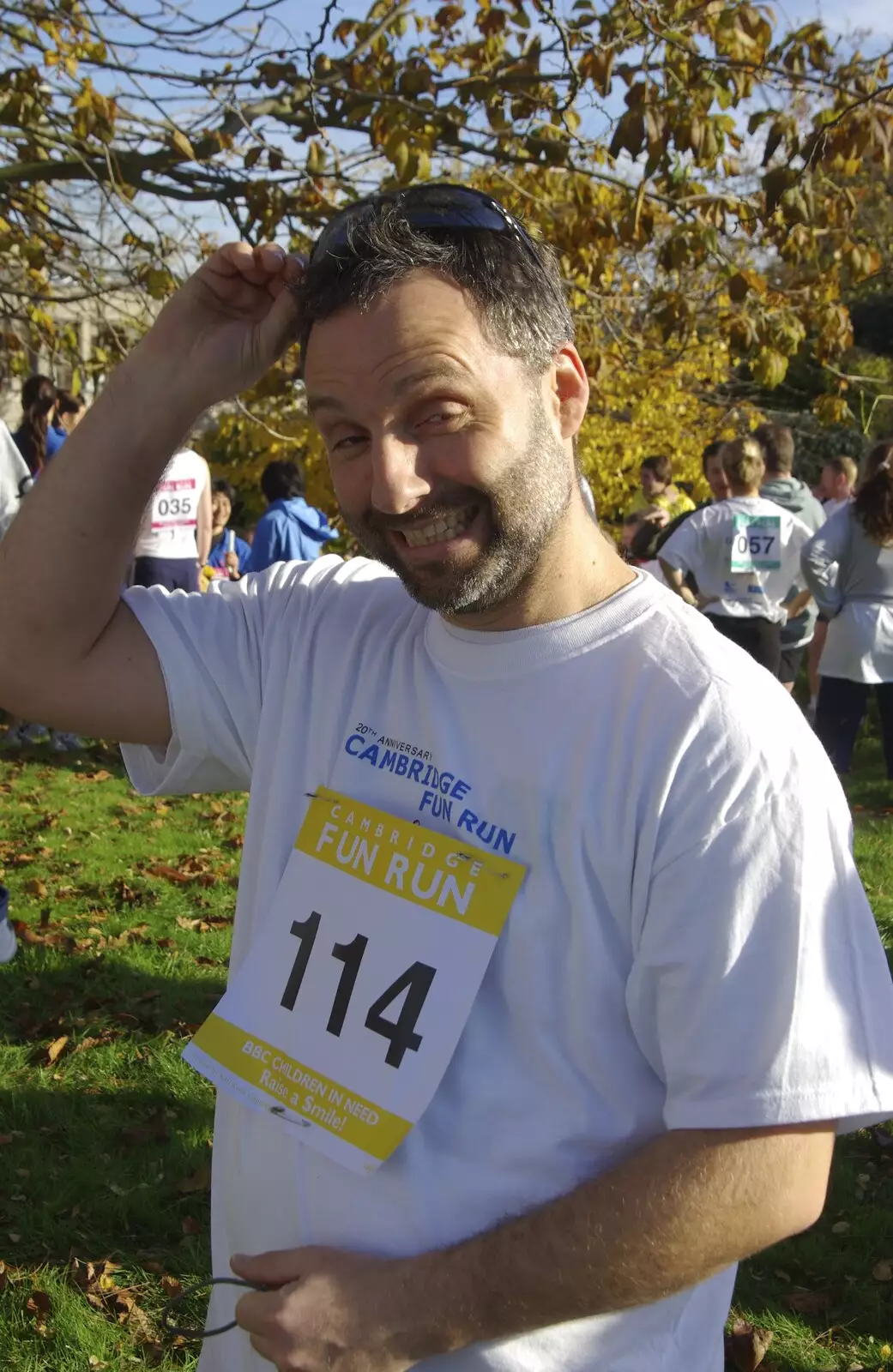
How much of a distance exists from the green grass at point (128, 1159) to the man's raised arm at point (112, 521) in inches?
75.1

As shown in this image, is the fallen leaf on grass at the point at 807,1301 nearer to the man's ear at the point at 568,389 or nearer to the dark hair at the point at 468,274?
the man's ear at the point at 568,389

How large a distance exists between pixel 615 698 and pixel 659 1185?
525mm

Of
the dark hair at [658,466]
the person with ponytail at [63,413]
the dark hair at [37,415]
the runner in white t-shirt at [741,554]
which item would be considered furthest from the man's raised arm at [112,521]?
the dark hair at [658,466]

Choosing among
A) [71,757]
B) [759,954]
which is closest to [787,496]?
[71,757]

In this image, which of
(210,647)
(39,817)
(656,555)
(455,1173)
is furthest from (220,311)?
(656,555)

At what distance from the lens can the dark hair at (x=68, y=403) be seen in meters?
8.00

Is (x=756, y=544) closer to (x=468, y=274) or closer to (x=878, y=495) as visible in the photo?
(x=878, y=495)

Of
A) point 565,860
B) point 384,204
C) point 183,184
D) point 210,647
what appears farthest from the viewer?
point 183,184

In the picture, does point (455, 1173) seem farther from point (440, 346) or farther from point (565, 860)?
point (440, 346)

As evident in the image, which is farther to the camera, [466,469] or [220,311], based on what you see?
[220,311]

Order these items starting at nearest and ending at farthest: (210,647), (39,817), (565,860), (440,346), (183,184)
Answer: (565,860)
(440,346)
(210,647)
(183,184)
(39,817)

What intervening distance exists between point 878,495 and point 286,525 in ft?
12.3

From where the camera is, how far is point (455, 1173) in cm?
140

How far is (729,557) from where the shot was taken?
7434mm
